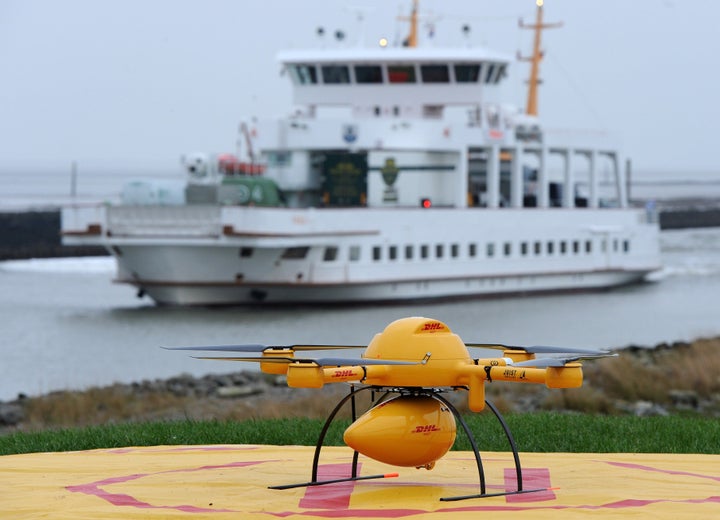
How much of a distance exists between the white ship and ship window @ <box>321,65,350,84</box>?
39mm

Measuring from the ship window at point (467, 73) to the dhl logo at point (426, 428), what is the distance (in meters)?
30.4

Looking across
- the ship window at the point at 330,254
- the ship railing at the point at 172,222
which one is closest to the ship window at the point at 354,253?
the ship window at the point at 330,254

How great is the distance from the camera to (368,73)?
37.2 metres

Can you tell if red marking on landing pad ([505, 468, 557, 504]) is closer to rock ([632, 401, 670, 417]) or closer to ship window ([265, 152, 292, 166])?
rock ([632, 401, 670, 417])

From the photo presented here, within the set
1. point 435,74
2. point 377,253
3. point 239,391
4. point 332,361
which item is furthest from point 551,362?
point 435,74

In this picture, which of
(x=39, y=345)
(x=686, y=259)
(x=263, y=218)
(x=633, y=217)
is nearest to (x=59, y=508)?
(x=39, y=345)

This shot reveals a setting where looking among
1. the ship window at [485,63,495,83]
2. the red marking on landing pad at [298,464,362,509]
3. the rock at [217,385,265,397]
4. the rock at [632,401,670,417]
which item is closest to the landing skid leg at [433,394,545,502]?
the red marking on landing pad at [298,464,362,509]

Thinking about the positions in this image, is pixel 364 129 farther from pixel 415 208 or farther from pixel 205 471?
pixel 205 471

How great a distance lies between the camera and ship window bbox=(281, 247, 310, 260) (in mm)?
32750

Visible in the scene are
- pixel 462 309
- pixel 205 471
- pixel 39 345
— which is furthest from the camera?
pixel 462 309

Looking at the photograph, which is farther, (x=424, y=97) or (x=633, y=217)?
(x=633, y=217)

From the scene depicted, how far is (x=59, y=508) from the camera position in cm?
719

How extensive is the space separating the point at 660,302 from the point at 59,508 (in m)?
32.3

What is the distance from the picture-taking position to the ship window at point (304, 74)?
37.2 m
